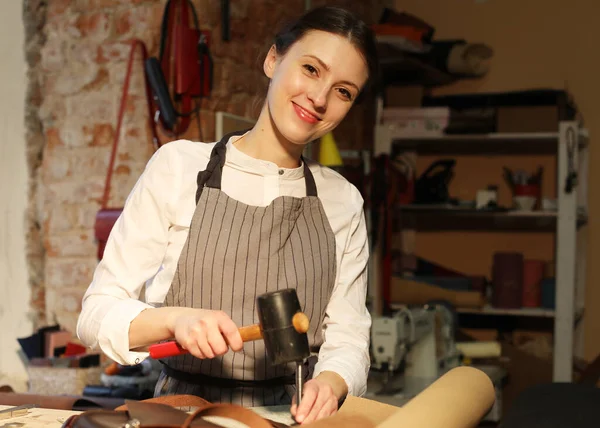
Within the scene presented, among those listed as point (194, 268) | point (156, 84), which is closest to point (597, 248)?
point (156, 84)

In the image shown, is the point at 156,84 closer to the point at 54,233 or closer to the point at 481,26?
the point at 54,233

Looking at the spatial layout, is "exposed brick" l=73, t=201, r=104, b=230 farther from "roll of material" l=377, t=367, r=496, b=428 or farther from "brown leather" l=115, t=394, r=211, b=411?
"roll of material" l=377, t=367, r=496, b=428

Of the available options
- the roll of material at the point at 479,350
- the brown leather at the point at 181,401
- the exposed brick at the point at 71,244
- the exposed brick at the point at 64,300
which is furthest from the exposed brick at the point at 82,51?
the roll of material at the point at 479,350

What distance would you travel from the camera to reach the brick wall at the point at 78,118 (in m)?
2.58

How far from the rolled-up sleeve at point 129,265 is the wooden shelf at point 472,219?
2815mm

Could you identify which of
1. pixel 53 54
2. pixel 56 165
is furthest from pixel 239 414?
pixel 53 54

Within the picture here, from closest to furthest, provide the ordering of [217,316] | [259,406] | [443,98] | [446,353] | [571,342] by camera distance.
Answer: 1. [217,316]
2. [259,406]
3. [446,353]
4. [571,342]
5. [443,98]

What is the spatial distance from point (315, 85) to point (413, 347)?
192 cm

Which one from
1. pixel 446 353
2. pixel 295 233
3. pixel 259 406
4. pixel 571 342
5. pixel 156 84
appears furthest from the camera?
pixel 571 342

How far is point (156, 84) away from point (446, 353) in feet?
5.83

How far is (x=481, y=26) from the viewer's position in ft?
15.4

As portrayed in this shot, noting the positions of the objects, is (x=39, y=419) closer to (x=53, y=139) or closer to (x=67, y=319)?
(x=67, y=319)

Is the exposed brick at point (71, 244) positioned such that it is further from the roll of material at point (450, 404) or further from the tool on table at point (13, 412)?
the roll of material at point (450, 404)

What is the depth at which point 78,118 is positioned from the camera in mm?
2660
